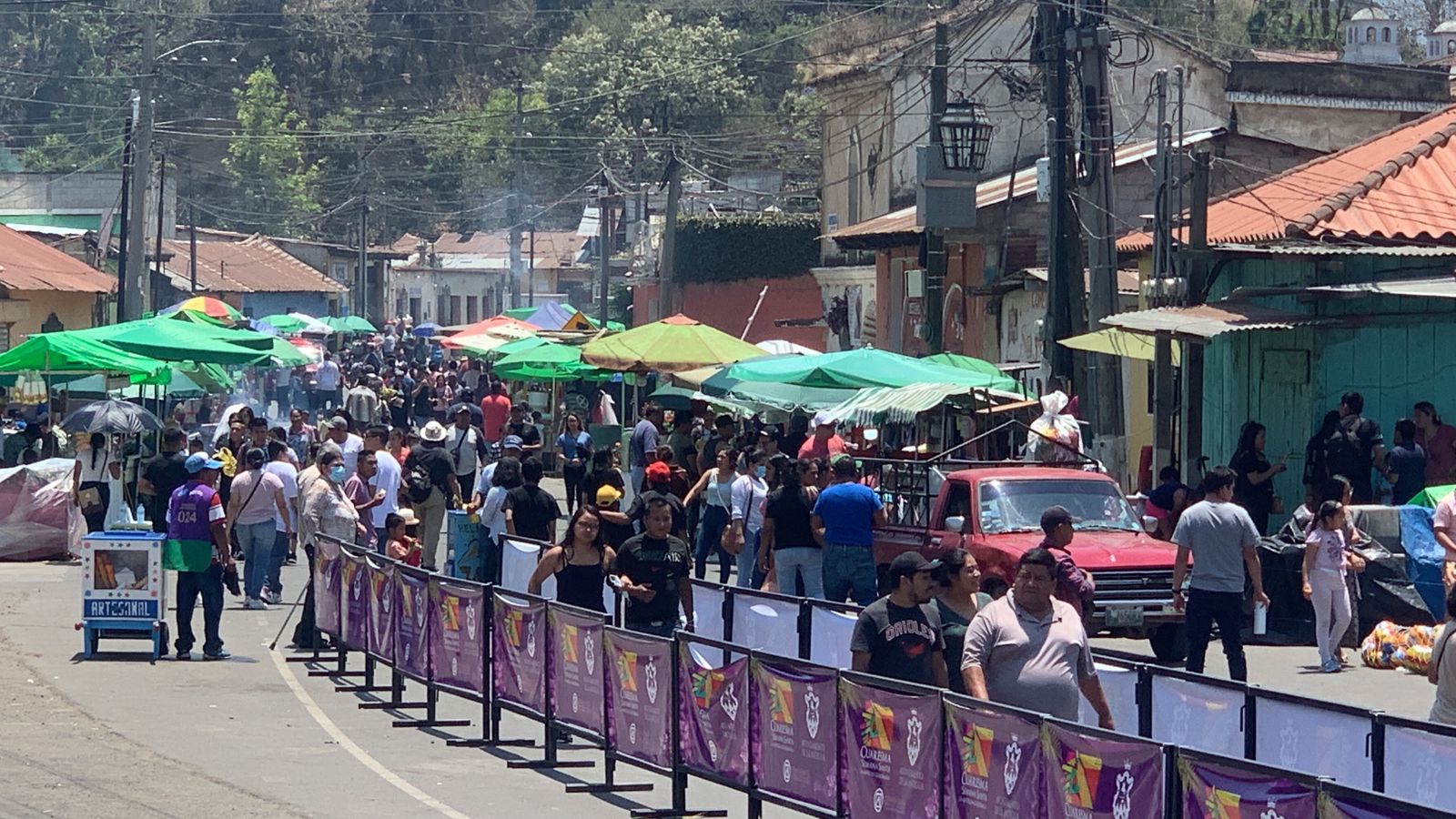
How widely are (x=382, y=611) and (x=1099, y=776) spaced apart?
26.9 feet

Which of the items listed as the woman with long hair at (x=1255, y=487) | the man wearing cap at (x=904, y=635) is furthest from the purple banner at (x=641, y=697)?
the woman with long hair at (x=1255, y=487)

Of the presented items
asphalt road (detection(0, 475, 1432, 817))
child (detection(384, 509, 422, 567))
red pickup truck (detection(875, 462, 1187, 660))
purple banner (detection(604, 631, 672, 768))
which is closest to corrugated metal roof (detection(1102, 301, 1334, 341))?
red pickup truck (detection(875, 462, 1187, 660))

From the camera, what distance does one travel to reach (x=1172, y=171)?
2386 centimetres

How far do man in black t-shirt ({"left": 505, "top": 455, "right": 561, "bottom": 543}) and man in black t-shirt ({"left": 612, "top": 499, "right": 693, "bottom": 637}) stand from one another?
4.67m

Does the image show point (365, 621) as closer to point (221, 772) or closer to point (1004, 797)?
point (221, 772)

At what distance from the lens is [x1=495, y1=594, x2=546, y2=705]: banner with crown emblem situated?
1162 cm

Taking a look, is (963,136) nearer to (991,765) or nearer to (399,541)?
(399,541)

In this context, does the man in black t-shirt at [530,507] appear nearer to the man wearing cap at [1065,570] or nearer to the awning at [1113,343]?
the man wearing cap at [1065,570]

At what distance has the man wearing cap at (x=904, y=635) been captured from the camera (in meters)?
9.28

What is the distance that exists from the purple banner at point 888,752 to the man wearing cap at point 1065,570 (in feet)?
12.5

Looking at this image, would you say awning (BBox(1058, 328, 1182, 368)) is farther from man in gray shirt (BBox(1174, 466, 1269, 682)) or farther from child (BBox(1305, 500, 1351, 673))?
man in gray shirt (BBox(1174, 466, 1269, 682))

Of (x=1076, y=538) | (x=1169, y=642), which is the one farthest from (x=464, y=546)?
(x=1169, y=642)

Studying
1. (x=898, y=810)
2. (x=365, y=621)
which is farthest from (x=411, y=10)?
(x=898, y=810)

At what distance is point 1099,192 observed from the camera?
21.3 metres
